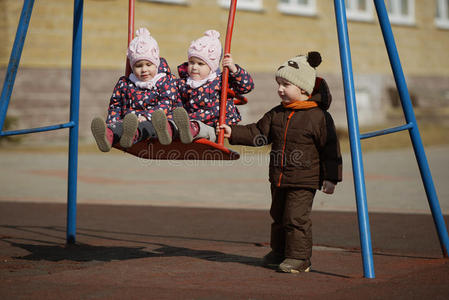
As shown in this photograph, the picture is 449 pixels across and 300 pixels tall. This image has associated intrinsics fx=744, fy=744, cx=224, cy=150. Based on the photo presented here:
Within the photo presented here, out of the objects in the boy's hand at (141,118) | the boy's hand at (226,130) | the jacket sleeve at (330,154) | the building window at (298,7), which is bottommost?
the jacket sleeve at (330,154)

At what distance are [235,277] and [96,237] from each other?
2495 mm

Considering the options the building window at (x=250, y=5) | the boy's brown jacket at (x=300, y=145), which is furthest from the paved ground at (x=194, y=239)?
the building window at (x=250, y=5)

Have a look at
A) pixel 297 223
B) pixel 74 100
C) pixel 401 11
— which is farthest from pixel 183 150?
pixel 401 11

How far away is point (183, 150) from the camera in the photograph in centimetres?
546

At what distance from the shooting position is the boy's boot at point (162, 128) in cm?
508

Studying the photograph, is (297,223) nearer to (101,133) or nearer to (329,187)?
(329,187)

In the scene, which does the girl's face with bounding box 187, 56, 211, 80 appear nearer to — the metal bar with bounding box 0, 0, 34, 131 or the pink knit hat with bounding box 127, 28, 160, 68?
the pink knit hat with bounding box 127, 28, 160, 68

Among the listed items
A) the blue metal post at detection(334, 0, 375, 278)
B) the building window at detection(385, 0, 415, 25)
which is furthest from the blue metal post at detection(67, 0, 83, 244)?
the building window at detection(385, 0, 415, 25)

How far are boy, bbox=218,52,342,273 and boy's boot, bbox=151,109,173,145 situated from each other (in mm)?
463

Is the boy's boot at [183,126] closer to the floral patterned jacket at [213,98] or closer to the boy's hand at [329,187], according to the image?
the floral patterned jacket at [213,98]

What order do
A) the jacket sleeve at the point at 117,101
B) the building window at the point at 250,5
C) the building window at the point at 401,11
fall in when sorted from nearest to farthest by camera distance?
the jacket sleeve at the point at 117,101, the building window at the point at 250,5, the building window at the point at 401,11

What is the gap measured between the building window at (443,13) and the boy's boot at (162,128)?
24327 millimetres

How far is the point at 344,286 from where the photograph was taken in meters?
4.89

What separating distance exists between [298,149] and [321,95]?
49 cm
